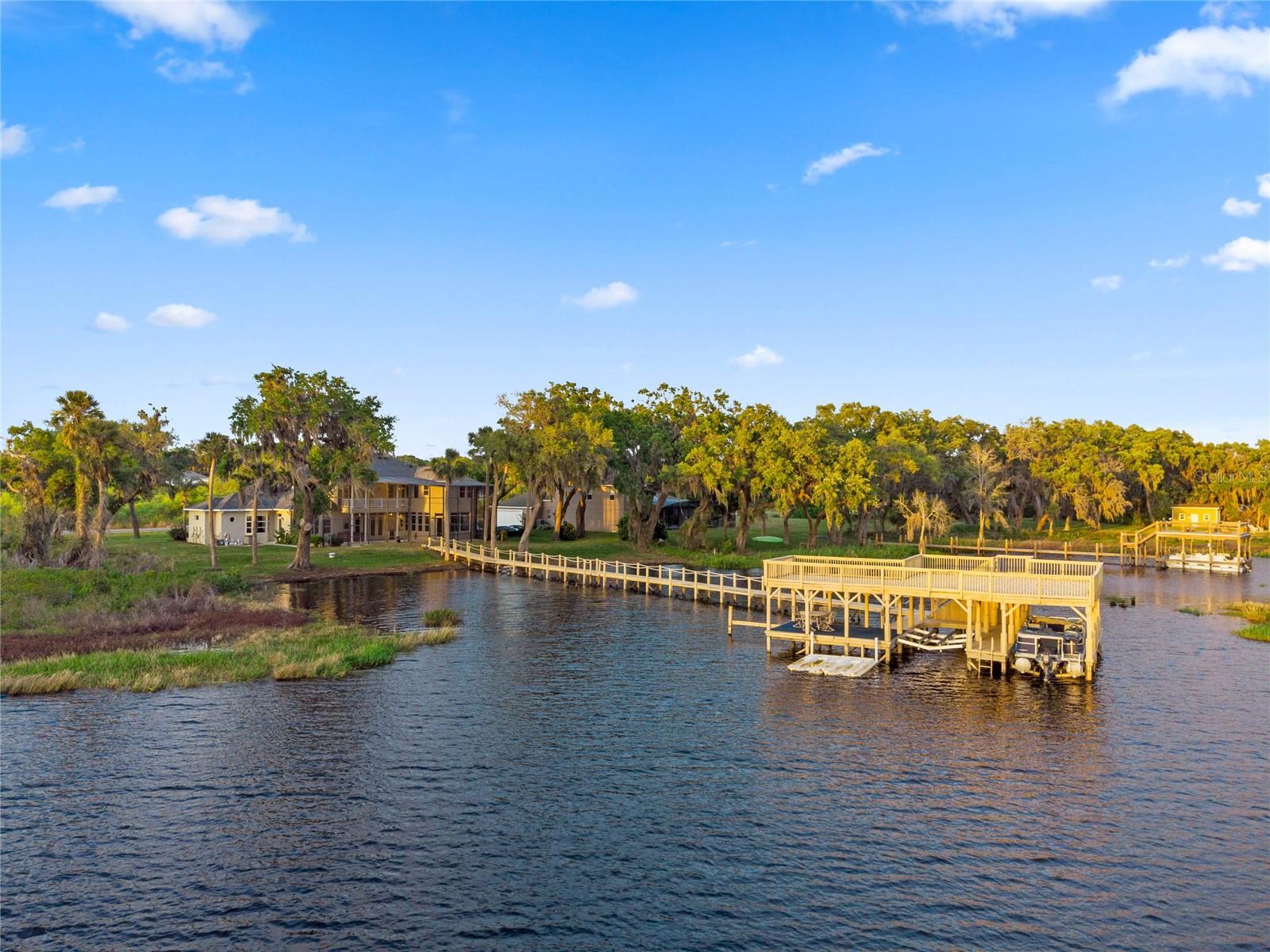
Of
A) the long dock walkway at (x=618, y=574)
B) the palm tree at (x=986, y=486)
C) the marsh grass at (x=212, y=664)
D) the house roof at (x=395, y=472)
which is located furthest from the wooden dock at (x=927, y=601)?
the palm tree at (x=986, y=486)

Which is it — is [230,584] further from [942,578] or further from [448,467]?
[942,578]

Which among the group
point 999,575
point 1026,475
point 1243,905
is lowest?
point 1243,905

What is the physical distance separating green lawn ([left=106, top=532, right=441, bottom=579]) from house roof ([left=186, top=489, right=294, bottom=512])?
12.9 feet

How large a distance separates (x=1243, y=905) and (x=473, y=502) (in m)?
80.7

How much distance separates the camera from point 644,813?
18484 mm

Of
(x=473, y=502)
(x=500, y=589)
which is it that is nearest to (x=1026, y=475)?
(x=473, y=502)

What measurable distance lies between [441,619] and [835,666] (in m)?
20.4

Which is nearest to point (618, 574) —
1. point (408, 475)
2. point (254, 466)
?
point (254, 466)

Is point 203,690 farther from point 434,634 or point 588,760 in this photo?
point 588,760

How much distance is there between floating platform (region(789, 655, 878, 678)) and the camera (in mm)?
31766

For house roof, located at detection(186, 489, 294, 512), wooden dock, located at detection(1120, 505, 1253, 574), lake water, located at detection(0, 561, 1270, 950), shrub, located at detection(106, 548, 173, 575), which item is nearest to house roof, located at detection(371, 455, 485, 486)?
house roof, located at detection(186, 489, 294, 512)

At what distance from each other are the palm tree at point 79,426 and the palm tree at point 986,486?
76151 millimetres

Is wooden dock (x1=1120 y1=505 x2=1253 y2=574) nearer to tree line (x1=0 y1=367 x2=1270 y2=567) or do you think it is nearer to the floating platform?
Result: tree line (x1=0 y1=367 x2=1270 y2=567)

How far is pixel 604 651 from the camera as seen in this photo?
119 feet
